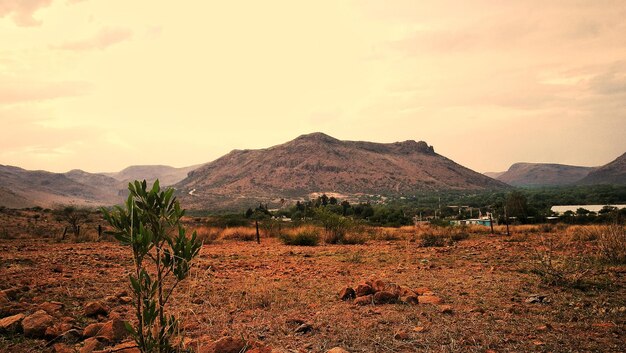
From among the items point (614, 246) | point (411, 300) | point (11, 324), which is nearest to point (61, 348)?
point (11, 324)

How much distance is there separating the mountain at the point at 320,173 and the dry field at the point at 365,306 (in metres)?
84.9

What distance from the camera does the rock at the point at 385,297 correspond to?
6.60 metres

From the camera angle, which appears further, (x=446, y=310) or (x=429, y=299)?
(x=429, y=299)

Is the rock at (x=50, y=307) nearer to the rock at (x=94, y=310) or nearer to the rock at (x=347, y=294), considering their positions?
the rock at (x=94, y=310)

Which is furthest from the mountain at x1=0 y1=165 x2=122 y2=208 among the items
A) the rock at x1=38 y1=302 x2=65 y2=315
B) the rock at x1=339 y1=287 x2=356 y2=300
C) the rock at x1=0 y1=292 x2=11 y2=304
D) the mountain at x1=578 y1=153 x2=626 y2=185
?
the mountain at x1=578 y1=153 x2=626 y2=185

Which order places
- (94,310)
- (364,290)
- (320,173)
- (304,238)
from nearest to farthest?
(94,310), (364,290), (304,238), (320,173)

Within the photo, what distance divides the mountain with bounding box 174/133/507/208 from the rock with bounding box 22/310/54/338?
88999mm

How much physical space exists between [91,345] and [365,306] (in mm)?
3965

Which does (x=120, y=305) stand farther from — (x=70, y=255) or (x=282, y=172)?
(x=282, y=172)

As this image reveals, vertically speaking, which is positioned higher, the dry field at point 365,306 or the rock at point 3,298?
the rock at point 3,298

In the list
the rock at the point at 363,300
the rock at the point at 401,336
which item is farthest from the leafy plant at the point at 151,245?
the rock at the point at 363,300

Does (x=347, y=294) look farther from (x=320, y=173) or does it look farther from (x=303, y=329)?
(x=320, y=173)

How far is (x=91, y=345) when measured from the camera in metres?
4.24

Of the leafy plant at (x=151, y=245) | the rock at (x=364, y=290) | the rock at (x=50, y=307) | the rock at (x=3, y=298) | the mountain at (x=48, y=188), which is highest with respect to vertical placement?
the mountain at (x=48, y=188)
